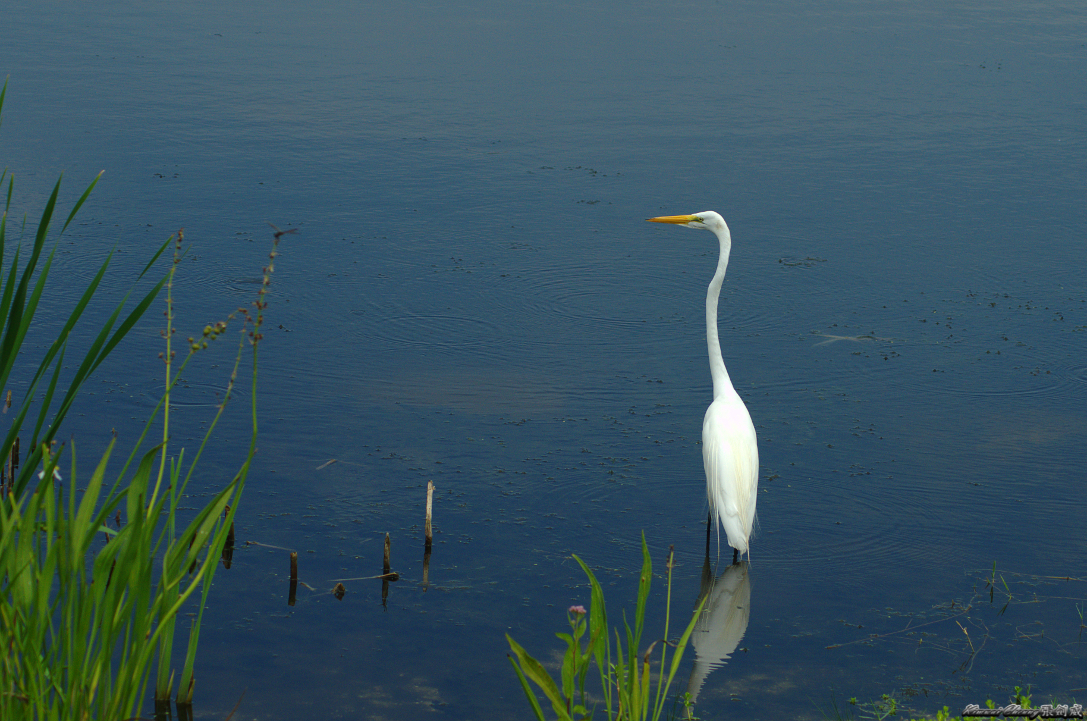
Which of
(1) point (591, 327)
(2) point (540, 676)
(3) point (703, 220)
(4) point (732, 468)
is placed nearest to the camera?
(2) point (540, 676)

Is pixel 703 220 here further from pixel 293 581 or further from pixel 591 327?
pixel 293 581

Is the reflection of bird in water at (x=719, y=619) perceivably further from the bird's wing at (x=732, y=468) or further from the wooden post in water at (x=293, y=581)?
the wooden post in water at (x=293, y=581)

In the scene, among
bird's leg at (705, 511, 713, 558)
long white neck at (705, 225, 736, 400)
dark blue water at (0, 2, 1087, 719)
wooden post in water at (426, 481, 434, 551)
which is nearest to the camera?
dark blue water at (0, 2, 1087, 719)

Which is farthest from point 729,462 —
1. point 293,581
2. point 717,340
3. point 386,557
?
point 293,581

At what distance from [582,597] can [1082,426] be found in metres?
3.39

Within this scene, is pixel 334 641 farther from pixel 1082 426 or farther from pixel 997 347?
pixel 997 347

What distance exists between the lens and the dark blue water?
472cm

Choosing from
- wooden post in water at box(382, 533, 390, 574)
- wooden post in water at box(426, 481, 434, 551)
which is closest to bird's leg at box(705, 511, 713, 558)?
wooden post in water at box(426, 481, 434, 551)

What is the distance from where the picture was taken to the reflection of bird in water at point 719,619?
4574 mm

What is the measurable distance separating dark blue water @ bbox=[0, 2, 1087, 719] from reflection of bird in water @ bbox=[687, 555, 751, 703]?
0.06 m

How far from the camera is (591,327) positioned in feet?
25.4

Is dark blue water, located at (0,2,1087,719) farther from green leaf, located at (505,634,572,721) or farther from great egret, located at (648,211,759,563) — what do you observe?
green leaf, located at (505,634,572,721)

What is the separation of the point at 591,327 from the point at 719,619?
125 inches

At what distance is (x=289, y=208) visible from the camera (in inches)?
376
